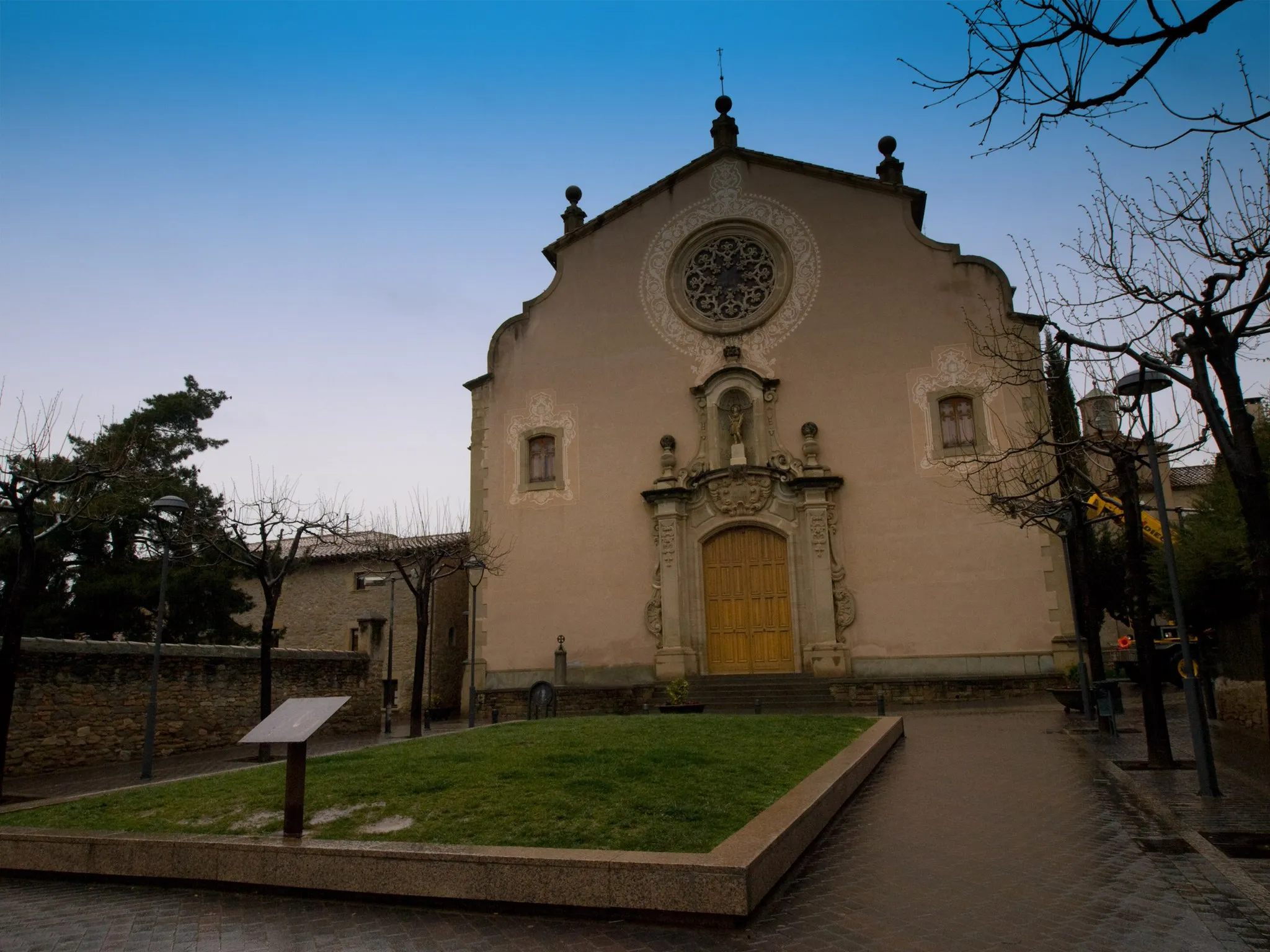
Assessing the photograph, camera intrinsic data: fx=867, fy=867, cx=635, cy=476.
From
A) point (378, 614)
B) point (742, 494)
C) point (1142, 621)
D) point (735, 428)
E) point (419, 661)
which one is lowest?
point (419, 661)

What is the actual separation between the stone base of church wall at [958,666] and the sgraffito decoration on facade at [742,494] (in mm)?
4871

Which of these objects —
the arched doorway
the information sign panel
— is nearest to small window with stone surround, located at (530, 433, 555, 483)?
the arched doorway

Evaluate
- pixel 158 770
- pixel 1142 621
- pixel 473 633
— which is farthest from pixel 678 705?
pixel 158 770

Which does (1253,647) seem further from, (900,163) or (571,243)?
(571,243)

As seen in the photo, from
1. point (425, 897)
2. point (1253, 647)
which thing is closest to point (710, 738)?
point (425, 897)

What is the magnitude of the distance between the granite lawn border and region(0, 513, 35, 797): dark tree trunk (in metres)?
4.62

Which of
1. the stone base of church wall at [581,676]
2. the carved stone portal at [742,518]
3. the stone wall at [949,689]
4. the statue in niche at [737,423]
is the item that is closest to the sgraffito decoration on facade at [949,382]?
the carved stone portal at [742,518]

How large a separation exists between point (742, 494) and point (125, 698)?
50.8ft

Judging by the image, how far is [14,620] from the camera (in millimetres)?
11516

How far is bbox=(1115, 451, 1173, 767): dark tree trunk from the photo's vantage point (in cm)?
1067

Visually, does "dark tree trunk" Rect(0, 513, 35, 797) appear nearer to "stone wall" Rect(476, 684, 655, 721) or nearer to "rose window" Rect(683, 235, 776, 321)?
"stone wall" Rect(476, 684, 655, 721)

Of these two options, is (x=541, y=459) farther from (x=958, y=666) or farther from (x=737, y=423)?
(x=958, y=666)

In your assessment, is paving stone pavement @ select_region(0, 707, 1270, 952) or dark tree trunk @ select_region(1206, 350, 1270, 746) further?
dark tree trunk @ select_region(1206, 350, 1270, 746)

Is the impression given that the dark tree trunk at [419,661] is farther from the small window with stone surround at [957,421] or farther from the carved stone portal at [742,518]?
the small window with stone surround at [957,421]
